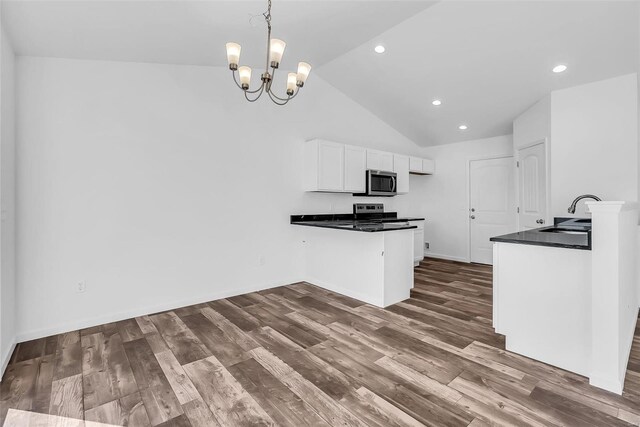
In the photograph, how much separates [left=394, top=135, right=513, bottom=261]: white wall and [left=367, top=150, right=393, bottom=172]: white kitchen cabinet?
0.98m

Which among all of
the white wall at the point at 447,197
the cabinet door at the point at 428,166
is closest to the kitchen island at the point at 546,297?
the white wall at the point at 447,197

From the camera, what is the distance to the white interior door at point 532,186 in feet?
14.1

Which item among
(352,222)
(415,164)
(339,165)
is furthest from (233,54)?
(415,164)

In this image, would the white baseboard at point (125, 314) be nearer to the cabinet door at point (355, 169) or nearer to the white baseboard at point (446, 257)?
the cabinet door at point (355, 169)

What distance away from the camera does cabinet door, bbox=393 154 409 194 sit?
5591 mm

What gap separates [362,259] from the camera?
3.74m

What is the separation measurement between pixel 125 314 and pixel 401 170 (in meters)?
4.70

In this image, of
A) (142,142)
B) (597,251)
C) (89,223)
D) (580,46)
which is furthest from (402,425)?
(580,46)

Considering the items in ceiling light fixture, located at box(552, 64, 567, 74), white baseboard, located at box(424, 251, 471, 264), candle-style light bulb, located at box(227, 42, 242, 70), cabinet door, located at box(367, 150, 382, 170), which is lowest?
white baseboard, located at box(424, 251, 471, 264)

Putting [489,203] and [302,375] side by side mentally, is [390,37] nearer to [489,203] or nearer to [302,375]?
[302,375]

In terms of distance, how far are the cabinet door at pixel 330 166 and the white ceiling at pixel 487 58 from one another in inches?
42.4

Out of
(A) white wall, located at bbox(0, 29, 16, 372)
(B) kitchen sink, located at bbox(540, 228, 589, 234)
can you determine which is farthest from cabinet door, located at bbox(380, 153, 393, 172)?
(A) white wall, located at bbox(0, 29, 16, 372)

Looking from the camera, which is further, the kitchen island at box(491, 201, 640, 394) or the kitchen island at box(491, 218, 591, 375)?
the kitchen island at box(491, 218, 591, 375)

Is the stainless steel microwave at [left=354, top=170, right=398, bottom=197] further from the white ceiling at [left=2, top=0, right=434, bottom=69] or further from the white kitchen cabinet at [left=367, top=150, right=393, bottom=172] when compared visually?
the white ceiling at [left=2, top=0, right=434, bottom=69]
